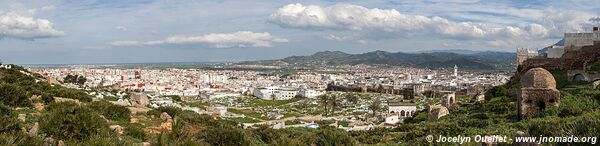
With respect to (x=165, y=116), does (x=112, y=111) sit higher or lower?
higher

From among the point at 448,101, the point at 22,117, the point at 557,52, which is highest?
the point at 557,52

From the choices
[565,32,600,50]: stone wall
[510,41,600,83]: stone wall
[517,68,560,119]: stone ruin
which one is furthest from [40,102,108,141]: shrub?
[565,32,600,50]: stone wall

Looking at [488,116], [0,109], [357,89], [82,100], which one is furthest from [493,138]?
[357,89]

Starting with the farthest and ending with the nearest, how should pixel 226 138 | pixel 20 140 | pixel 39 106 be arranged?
pixel 39 106, pixel 226 138, pixel 20 140

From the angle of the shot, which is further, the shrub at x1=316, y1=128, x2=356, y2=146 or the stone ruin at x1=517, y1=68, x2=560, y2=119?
the stone ruin at x1=517, y1=68, x2=560, y2=119

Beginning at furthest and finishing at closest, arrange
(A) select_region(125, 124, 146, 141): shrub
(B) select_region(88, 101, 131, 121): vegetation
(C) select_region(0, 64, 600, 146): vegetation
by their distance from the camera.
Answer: (B) select_region(88, 101, 131, 121): vegetation → (A) select_region(125, 124, 146, 141): shrub → (C) select_region(0, 64, 600, 146): vegetation

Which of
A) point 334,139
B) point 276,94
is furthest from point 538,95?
point 276,94

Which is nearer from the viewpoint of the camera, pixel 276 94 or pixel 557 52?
pixel 557 52

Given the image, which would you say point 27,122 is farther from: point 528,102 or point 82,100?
point 528,102

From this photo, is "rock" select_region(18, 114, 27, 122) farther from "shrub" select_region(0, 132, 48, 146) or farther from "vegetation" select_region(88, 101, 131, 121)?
"shrub" select_region(0, 132, 48, 146)

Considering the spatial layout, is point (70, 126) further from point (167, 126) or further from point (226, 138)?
point (167, 126)
